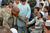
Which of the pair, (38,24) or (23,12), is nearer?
(38,24)

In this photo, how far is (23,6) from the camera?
261 inches

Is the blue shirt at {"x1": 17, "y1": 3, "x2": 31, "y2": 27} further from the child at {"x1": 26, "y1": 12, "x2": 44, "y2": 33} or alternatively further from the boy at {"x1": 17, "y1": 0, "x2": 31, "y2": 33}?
the child at {"x1": 26, "y1": 12, "x2": 44, "y2": 33}

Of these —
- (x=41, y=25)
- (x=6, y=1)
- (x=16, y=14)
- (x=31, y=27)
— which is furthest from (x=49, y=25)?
(x=6, y=1)

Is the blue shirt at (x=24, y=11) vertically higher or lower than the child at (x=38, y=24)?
higher

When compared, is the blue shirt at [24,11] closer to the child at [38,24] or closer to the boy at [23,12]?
the boy at [23,12]

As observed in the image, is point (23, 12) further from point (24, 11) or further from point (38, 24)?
point (38, 24)

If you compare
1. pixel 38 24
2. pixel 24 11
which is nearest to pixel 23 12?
pixel 24 11

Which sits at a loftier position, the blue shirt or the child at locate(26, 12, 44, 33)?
the blue shirt

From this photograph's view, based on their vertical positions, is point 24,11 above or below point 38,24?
above

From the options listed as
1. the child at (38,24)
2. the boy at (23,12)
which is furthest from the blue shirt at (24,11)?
the child at (38,24)

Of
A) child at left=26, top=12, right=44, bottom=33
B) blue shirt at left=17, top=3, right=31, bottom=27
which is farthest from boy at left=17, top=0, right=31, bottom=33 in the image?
child at left=26, top=12, right=44, bottom=33

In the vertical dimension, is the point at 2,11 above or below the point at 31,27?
above

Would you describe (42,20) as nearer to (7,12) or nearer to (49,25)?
(7,12)

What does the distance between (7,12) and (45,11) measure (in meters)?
2.44
